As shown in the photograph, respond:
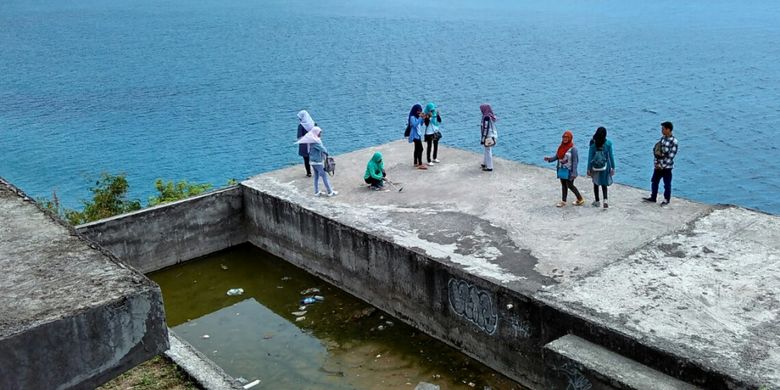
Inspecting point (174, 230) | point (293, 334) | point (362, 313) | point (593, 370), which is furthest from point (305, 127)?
point (593, 370)

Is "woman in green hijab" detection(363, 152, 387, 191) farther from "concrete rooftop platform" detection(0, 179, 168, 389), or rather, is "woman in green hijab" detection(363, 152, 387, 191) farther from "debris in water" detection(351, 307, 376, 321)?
"concrete rooftop platform" detection(0, 179, 168, 389)

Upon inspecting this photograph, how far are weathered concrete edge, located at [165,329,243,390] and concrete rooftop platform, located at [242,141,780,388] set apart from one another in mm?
3575

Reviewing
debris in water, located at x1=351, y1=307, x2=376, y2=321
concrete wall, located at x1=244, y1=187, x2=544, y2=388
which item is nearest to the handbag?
→ concrete wall, located at x1=244, y1=187, x2=544, y2=388

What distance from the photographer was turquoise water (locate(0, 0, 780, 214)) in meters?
27.6

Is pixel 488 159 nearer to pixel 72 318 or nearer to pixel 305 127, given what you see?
pixel 305 127

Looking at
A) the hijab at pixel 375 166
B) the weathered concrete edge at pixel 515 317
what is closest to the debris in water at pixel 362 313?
the weathered concrete edge at pixel 515 317

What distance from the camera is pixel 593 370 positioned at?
8078mm

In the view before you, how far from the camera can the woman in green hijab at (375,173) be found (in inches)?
564

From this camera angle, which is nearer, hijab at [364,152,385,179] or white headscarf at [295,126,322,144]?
white headscarf at [295,126,322,144]

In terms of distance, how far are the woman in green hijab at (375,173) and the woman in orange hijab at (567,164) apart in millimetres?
3426

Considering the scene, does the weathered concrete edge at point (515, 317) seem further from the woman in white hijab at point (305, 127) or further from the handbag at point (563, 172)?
the handbag at point (563, 172)

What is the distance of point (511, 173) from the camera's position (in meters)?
15.0

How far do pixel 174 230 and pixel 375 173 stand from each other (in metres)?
4.31

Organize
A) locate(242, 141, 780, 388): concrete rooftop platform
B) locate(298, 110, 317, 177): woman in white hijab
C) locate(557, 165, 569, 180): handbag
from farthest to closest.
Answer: locate(298, 110, 317, 177): woman in white hijab
locate(557, 165, 569, 180): handbag
locate(242, 141, 780, 388): concrete rooftop platform
